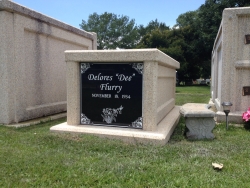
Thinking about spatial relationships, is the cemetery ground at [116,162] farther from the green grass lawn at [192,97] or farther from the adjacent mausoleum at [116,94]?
the green grass lawn at [192,97]

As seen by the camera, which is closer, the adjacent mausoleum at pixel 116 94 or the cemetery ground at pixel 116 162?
the cemetery ground at pixel 116 162

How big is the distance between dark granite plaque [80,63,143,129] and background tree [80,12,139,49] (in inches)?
1876

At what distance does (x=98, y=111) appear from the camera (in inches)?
191

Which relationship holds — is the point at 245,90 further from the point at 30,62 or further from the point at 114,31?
the point at 114,31

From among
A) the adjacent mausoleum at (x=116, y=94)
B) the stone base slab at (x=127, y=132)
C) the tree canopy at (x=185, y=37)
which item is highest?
the tree canopy at (x=185, y=37)

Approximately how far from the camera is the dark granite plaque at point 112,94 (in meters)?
4.58

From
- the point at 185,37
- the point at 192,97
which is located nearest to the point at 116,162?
the point at 192,97

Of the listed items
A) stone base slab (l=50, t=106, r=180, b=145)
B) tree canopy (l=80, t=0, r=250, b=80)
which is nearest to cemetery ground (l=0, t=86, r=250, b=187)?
stone base slab (l=50, t=106, r=180, b=145)

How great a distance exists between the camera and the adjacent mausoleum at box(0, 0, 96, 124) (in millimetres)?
5461

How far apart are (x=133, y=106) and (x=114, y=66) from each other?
30.8 inches

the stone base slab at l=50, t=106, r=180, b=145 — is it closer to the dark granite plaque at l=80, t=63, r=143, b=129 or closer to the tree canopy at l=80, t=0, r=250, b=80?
the dark granite plaque at l=80, t=63, r=143, b=129

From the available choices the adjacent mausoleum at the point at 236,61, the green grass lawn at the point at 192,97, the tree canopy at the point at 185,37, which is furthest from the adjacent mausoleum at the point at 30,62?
the tree canopy at the point at 185,37

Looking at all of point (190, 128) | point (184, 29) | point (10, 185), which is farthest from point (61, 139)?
point (184, 29)

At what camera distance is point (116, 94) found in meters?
4.71
